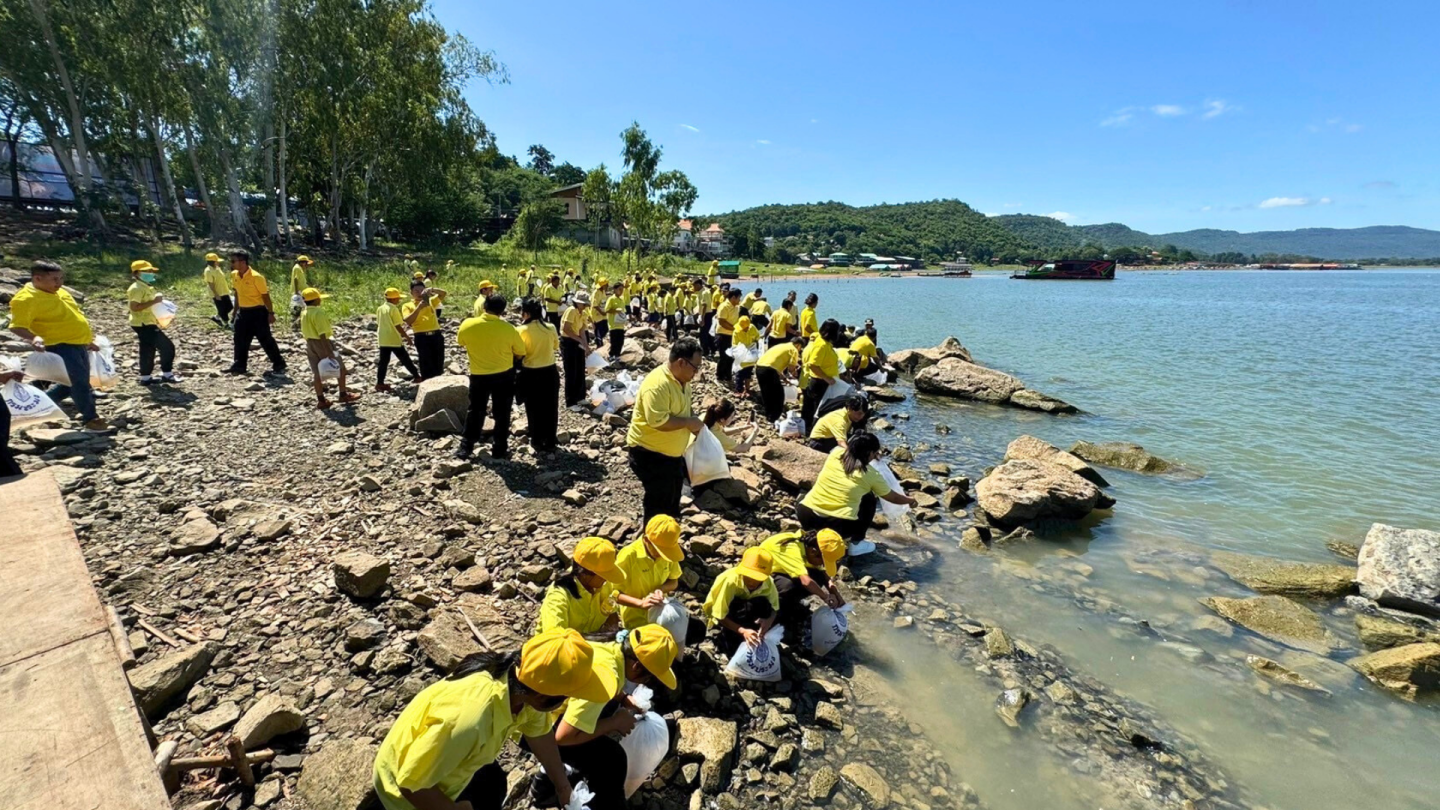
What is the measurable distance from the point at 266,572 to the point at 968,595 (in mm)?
5914

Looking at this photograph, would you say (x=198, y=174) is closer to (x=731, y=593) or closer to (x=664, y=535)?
(x=664, y=535)

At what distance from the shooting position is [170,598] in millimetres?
4191

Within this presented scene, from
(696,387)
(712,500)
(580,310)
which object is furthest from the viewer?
(696,387)

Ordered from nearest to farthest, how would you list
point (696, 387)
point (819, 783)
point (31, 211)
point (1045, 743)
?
1. point (819, 783)
2. point (1045, 743)
3. point (696, 387)
4. point (31, 211)

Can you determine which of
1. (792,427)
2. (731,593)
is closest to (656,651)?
(731,593)

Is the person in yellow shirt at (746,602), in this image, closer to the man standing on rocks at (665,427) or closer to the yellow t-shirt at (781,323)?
the man standing on rocks at (665,427)

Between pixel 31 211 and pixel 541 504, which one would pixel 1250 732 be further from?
pixel 31 211

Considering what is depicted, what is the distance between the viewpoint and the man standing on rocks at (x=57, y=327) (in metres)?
6.26

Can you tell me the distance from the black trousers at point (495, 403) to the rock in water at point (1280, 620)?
736 centimetres

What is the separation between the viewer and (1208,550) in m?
7.10

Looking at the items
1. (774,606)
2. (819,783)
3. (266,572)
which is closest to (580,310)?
(266,572)

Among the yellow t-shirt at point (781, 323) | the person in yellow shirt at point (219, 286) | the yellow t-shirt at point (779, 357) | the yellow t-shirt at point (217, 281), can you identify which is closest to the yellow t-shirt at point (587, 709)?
the yellow t-shirt at point (779, 357)

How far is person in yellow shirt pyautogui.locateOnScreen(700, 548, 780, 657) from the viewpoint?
4160 millimetres

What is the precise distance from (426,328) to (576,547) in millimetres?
6955
